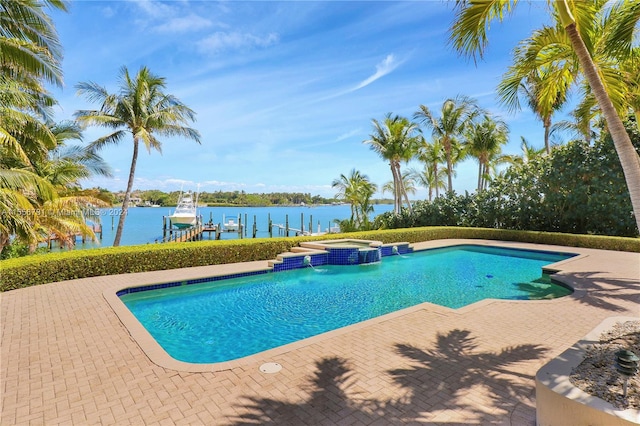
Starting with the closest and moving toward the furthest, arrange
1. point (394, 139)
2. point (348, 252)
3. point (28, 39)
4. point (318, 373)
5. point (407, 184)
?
point (318, 373)
point (28, 39)
point (348, 252)
point (394, 139)
point (407, 184)

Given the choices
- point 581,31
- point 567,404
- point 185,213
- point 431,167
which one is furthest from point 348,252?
point 185,213

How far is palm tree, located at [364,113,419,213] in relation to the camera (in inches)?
891

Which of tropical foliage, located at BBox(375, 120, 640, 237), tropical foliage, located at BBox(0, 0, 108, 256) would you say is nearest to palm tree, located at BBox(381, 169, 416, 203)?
tropical foliage, located at BBox(375, 120, 640, 237)

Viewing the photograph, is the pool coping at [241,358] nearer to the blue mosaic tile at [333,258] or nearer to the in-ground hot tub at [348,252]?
the blue mosaic tile at [333,258]

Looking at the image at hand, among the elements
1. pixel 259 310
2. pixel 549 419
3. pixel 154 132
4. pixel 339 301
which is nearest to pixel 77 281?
pixel 259 310

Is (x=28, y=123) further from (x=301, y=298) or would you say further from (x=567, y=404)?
(x=567, y=404)

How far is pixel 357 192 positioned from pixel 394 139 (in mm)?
4715

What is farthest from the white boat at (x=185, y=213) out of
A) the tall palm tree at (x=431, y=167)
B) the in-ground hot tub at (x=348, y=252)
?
the tall palm tree at (x=431, y=167)

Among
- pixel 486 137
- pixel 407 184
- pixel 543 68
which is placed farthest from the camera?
pixel 407 184

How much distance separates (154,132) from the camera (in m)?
15.7

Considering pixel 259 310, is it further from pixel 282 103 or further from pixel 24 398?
pixel 282 103

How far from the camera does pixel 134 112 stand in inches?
583

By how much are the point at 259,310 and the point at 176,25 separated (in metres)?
8.61

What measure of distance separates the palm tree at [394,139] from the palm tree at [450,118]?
46.9 inches
